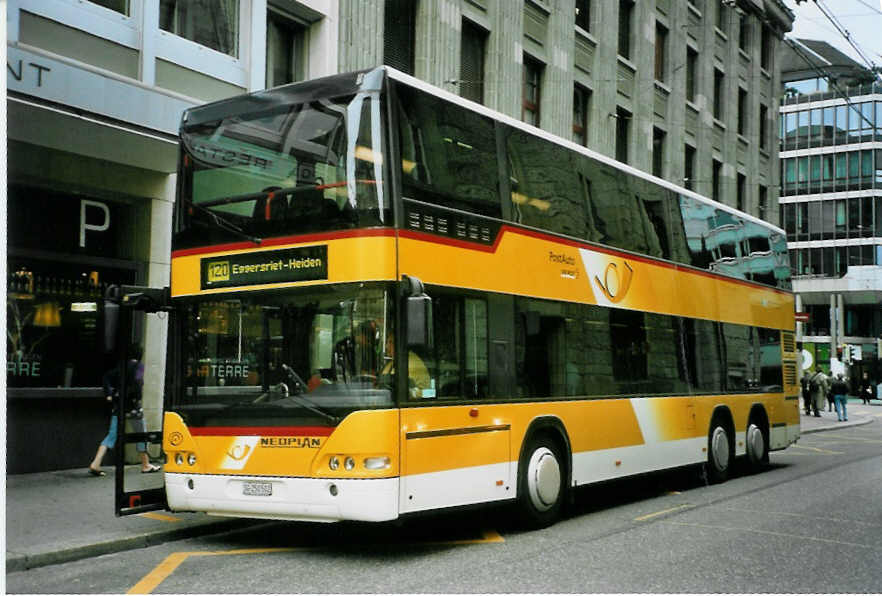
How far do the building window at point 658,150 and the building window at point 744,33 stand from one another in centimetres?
859

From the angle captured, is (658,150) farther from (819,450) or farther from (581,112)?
(819,450)

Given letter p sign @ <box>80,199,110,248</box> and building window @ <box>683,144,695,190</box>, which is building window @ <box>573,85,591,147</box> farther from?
letter p sign @ <box>80,199,110,248</box>

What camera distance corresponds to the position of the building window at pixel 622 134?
2916 cm

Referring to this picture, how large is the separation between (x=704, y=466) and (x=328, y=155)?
27.4 feet

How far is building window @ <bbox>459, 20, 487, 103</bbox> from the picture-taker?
22.2 meters

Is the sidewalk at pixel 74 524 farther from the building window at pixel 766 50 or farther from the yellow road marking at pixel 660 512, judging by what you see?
the building window at pixel 766 50

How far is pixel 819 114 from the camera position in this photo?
7362 centimetres

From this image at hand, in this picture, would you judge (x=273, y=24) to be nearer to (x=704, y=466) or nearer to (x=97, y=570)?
(x=704, y=466)

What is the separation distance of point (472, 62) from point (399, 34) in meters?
2.63

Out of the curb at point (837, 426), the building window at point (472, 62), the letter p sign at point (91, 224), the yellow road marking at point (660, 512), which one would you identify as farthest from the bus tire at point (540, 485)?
the curb at point (837, 426)

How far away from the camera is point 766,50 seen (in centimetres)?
4106

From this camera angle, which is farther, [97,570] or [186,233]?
[186,233]

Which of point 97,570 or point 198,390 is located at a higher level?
point 198,390

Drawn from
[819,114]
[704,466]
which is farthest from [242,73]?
[819,114]
